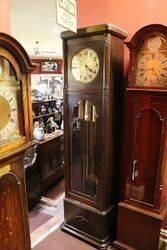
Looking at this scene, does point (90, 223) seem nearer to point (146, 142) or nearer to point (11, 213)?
point (146, 142)

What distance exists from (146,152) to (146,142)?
0.29 feet

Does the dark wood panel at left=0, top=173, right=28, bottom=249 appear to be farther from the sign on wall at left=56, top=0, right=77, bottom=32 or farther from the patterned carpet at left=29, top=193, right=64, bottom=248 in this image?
the patterned carpet at left=29, top=193, right=64, bottom=248

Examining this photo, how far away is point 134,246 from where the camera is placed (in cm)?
219

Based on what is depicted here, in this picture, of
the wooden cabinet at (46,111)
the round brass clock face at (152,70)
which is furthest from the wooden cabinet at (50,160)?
the round brass clock face at (152,70)

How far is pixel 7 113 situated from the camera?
109 centimetres

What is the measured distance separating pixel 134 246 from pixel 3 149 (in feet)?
5.75

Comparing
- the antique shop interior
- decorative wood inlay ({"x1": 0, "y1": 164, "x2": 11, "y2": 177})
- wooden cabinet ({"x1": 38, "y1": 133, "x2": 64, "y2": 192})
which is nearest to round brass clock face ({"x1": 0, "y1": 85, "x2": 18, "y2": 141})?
decorative wood inlay ({"x1": 0, "y1": 164, "x2": 11, "y2": 177})

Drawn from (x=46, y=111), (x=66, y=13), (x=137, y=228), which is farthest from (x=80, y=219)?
(x=46, y=111)

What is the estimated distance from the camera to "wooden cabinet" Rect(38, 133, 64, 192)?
3286mm

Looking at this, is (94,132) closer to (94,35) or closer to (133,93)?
(133,93)

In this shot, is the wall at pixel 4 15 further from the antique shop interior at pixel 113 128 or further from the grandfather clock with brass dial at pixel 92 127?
the grandfather clock with brass dial at pixel 92 127

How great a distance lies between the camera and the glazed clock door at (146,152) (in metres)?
1.91

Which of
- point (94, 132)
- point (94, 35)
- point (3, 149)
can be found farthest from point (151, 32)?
point (3, 149)

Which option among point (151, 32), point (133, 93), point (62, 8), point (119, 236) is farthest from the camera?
point (119, 236)
